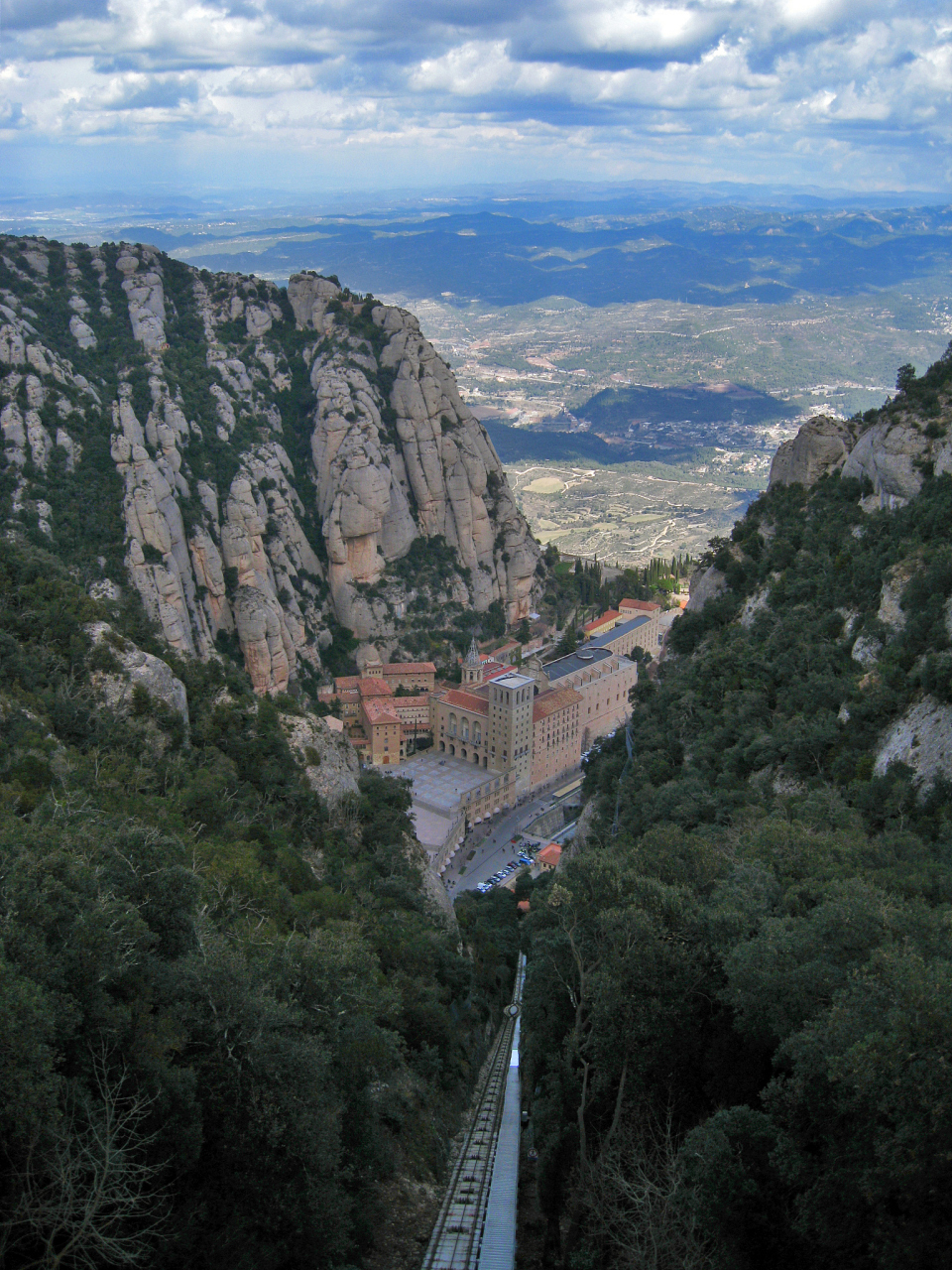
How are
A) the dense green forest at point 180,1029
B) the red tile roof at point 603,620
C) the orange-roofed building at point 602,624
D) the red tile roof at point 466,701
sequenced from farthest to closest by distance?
the red tile roof at point 603,620 → the orange-roofed building at point 602,624 → the red tile roof at point 466,701 → the dense green forest at point 180,1029

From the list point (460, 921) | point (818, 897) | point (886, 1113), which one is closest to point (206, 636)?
point (460, 921)

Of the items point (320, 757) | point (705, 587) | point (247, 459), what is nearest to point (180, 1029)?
point (320, 757)

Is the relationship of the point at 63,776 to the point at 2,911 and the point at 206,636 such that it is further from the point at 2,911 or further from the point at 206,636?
the point at 206,636

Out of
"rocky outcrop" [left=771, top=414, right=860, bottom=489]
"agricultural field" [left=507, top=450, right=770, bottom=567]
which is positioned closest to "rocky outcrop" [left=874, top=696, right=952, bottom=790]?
"rocky outcrop" [left=771, top=414, right=860, bottom=489]

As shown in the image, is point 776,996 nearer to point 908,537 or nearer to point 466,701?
point 908,537

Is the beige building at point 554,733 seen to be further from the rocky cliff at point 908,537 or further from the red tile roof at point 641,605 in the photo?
the rocky cliff at point 908,537

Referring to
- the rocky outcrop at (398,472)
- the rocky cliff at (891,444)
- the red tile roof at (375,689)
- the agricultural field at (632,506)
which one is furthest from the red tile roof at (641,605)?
the rocky cliff at (891,444)

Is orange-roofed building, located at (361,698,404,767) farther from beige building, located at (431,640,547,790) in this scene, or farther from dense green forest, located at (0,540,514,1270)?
dense green forest, located at (0,540,514,1270)
